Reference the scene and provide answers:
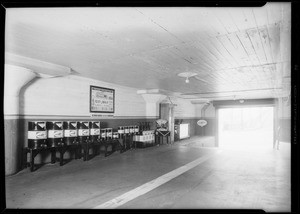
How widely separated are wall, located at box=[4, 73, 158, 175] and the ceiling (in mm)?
1291

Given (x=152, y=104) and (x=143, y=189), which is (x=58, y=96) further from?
(x=152, y=104)

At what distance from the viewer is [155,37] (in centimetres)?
391

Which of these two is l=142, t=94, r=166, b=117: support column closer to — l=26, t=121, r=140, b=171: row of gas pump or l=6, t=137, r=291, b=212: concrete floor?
l=26, t=121, r=140, b=171: row of gas pump

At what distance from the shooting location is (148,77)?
7.74 metres

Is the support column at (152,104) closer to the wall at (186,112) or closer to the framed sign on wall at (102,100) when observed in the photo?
the framed sign on wall at (102,100)

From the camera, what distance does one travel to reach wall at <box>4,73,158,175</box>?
5.47 metres

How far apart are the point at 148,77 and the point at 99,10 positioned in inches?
190

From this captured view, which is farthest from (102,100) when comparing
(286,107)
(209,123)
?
(209,123)

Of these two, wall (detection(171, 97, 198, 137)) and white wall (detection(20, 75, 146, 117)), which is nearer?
white wall (detection(20, 75, 146, 117))

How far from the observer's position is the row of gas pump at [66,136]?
5801 mm

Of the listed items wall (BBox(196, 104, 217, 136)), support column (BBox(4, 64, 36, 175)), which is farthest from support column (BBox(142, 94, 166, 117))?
wall (BBox(196, 104, 217, 136))

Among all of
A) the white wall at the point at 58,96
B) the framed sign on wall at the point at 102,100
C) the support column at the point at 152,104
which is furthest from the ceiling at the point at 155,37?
the support column at the point at 152,104

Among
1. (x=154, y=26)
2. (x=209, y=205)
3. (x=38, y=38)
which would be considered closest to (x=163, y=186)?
(x=209, y=205)

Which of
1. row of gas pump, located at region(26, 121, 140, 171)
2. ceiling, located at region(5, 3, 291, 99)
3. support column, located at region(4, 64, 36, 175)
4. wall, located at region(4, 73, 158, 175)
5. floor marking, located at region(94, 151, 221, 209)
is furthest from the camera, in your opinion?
row of gas pump, located at region(26, 121, 140, 171)
